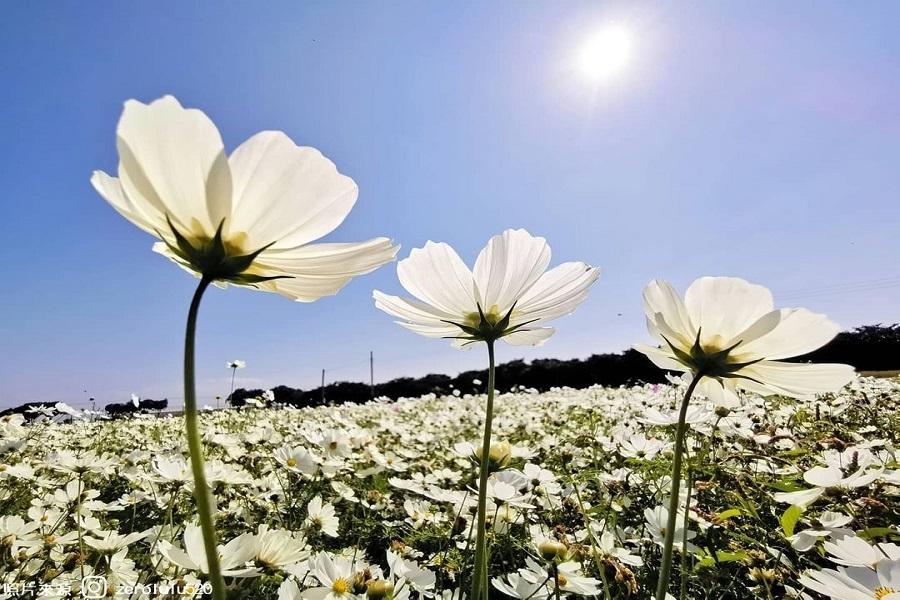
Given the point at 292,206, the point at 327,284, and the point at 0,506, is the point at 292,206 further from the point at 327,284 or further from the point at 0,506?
the point at 0,506

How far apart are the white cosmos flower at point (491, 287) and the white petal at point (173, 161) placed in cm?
30

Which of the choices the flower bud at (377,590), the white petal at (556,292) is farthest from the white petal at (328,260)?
the flower bud at (377,590)

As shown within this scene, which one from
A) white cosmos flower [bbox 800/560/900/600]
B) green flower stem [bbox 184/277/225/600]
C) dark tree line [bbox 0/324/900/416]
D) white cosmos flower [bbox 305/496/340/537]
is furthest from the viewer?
dark tree line [bbox 0/324/900/416]

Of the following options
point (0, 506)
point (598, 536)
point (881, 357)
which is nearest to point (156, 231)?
point (598, 536)

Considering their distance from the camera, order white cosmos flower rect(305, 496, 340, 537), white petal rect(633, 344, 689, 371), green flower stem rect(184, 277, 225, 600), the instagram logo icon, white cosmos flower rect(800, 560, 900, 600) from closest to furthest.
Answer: green flower stem rect(184, 277, 225, 600) → white cosmos flower rect(800, 560, 900, 600) → white petal rect(633, 344, 689, 371) → the instagram logo icon → white cosmos flower rect(305, 496, 340, 537)

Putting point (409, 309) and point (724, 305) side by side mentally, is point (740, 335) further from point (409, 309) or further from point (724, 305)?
point (409, 309)

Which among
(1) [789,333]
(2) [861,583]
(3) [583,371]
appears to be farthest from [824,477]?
(3) [583,371]

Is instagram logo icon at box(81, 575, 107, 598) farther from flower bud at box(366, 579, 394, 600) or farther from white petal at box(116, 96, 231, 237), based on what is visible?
white petal at box(116, 96, 231, 237)

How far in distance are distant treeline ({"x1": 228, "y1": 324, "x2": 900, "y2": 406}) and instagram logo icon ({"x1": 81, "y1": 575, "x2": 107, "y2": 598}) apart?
10490 mm

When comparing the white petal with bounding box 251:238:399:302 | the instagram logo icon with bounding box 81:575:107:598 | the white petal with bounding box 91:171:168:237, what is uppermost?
the white petal with bounding box 91:171:168:237

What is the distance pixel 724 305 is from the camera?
0.60m

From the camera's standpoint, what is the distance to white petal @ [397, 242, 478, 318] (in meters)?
0.69

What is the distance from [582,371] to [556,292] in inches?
532

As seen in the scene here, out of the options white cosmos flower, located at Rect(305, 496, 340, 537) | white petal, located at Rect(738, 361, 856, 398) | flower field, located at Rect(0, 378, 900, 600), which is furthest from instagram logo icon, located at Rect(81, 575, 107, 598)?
white petal, located at Rect(738, 361, 856, 398)
